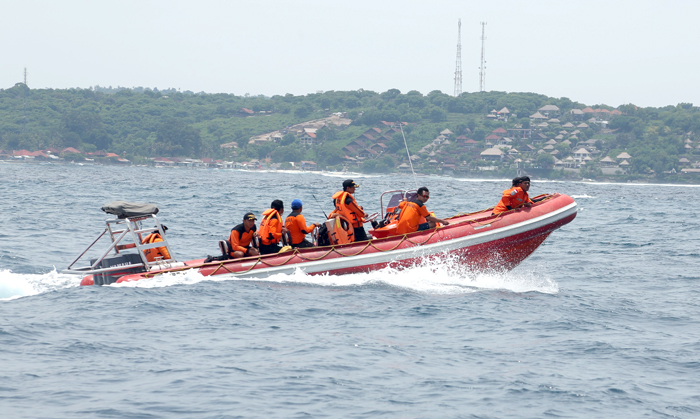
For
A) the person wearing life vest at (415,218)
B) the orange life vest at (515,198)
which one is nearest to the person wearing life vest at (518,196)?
the orange life vest at (515,198)

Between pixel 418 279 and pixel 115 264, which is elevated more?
pixel 115 264

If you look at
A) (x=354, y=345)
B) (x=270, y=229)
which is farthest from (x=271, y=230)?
(x=354, y=345)

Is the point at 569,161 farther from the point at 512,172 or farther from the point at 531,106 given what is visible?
the point at 531,106

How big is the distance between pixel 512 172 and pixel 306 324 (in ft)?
334

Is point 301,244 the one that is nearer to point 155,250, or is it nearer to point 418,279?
point 418,279

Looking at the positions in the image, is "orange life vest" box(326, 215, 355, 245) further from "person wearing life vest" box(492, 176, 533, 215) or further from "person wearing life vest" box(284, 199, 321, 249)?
"person wearing life vest" box(492, 176, 533, 215)

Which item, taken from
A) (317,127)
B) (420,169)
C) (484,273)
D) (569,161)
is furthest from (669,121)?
(484,273)

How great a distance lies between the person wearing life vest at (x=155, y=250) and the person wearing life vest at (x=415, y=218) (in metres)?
3.67

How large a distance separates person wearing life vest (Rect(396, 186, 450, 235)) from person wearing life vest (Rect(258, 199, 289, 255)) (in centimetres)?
183

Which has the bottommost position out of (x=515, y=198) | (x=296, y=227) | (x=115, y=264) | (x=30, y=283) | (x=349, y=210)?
(x=30, y=283)

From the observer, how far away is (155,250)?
11.6m

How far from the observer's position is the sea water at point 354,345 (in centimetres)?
640

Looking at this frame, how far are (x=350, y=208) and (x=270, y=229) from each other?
129cm

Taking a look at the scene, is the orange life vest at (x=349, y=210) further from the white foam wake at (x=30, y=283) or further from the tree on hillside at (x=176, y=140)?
the tree on hillside at (x=176, y=140)
